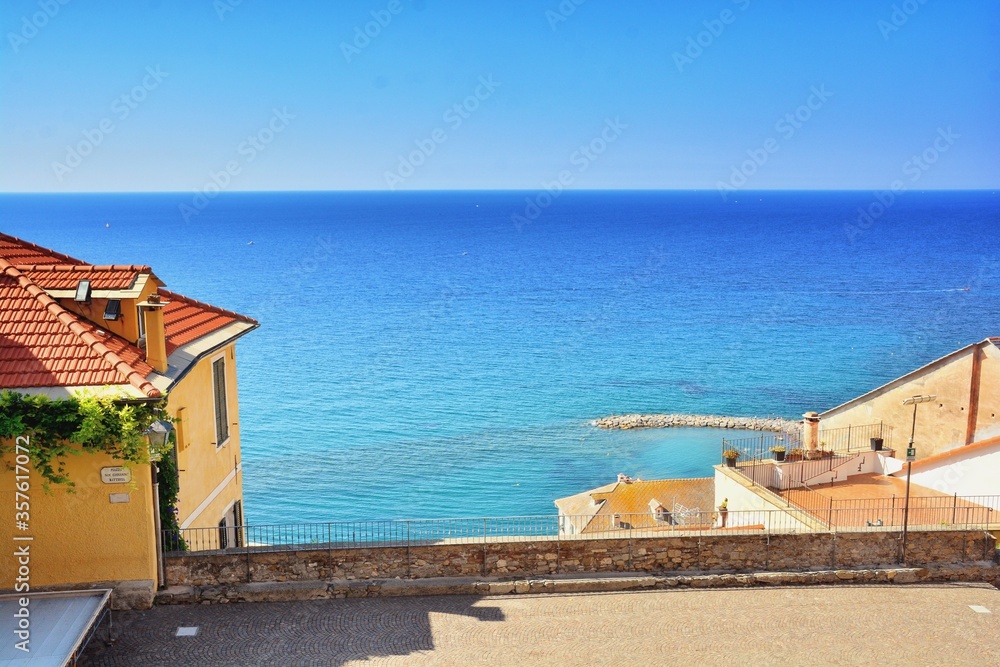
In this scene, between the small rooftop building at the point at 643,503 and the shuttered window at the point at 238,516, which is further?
the small rooftop building at the point at 643,503

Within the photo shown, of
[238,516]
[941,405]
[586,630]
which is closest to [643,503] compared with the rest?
[941,405]

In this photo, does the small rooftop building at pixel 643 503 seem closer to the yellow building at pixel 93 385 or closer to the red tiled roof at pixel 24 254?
the yellow building at pixel 93 385

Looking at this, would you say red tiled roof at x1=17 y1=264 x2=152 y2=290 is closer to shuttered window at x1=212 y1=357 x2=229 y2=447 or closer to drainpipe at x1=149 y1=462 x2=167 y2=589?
drainpipe at x1=149 y1=462 x2=167 y2=589

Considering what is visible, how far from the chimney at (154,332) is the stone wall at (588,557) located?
3029 millimetres

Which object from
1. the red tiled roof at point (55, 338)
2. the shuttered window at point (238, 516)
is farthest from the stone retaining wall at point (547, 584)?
the shuttered window at point (238, 516)

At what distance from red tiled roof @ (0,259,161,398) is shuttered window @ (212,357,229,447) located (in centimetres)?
388

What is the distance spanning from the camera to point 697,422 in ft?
173

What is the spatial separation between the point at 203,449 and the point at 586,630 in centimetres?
838

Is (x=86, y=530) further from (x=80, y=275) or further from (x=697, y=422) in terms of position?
(x=697, y=422)

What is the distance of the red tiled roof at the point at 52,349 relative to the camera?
40.7 feet

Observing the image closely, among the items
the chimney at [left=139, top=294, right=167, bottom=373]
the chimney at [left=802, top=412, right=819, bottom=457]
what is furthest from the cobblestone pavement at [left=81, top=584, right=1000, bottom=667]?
the chimney at [left=802, top=412, right=819, bottom=457]

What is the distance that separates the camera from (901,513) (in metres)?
20.9

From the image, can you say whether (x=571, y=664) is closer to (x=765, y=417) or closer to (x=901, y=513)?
(x=901, y=513)

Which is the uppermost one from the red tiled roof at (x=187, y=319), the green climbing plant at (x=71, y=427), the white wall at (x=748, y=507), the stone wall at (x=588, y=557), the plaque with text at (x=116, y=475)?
the red tiled roof at (x=187, y=319)
